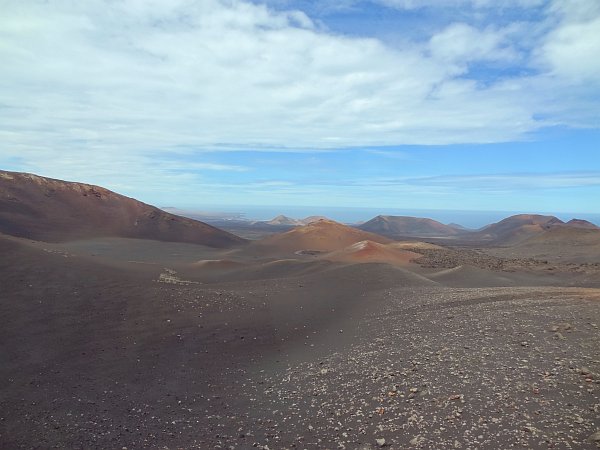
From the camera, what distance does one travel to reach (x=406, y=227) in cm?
13325

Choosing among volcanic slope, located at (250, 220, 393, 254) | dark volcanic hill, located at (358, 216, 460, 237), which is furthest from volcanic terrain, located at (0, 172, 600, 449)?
Result: dark volcanic hill, located at (358, 216, 460, 237)

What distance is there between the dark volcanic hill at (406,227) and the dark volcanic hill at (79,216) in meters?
73.5

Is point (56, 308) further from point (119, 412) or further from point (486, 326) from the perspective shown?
point (486, 326)

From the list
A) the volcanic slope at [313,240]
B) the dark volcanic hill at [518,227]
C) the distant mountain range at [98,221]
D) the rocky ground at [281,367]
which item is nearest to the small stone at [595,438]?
the rocky ground at [281,367]

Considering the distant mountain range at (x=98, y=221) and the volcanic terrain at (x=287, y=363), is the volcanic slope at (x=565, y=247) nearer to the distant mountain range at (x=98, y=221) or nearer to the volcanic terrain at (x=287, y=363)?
the distant mountain range at (x=98, y=221)

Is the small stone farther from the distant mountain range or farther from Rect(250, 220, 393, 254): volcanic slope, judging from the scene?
Rect(250, 220, 393, 254): volcanic slope

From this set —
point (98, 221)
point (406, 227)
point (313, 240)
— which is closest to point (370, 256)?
point (313, 240)

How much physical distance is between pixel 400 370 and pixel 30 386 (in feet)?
23.1

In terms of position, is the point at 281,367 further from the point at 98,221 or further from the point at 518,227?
the point at 518,227

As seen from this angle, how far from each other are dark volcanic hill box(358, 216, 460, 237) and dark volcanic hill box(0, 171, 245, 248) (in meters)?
73.5

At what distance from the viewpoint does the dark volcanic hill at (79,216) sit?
41406mm

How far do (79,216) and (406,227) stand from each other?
100861mm

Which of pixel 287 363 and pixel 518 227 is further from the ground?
pixel 518 227

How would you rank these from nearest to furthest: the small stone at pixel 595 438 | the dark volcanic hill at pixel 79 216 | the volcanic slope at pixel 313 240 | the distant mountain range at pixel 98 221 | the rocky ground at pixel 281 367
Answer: the small stone at pixel 595 438, the rocky ground at pixel 281 367, the dark volcanic hill at pixel 79 216, the distant mountain range at pixel 98 221, the volcanic slope at pixel 313 240
